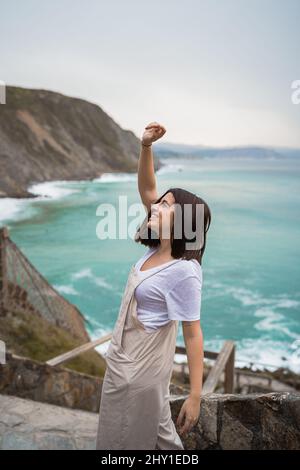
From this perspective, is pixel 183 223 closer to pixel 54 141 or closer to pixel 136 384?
pixel 136 384

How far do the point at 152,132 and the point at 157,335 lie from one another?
2.89 feet

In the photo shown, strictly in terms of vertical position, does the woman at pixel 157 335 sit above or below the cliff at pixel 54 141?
below

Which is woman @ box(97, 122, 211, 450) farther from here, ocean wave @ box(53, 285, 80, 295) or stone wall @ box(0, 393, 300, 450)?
ocean wave @ box(53, 285, 80, 295)

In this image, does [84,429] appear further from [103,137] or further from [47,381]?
[103,137]

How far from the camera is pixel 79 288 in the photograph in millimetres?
35781

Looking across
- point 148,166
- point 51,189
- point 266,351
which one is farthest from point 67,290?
point 51,189

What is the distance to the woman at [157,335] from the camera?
1714 millimetres

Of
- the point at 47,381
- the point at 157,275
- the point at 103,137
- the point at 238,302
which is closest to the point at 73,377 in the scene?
the point at 47,381

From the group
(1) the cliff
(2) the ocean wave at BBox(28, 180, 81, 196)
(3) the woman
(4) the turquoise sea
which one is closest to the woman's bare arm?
(3) the woman

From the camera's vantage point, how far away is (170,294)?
172 centimetres

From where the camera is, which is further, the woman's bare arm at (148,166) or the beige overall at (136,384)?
the woman's bare arm at (148,166)

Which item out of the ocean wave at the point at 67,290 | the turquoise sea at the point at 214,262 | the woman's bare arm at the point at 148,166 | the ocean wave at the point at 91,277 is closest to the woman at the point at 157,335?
the woman's bare arm at the point at 148,166

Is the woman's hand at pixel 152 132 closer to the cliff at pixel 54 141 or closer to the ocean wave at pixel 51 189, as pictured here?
the cliff at pixel 54 141

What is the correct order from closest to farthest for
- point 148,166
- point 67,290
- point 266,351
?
point 148,166, point 266,351, point 67,290
